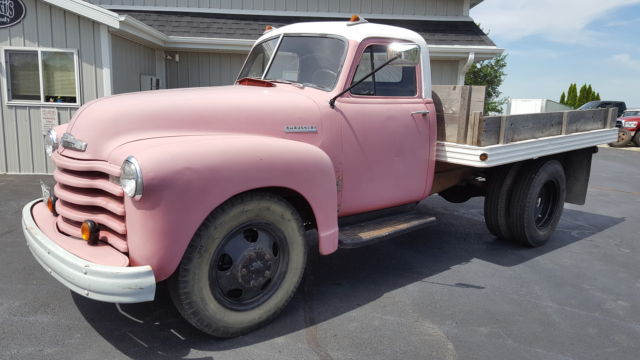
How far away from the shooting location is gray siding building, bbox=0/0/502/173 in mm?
8117

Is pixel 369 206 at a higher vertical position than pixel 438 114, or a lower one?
lower

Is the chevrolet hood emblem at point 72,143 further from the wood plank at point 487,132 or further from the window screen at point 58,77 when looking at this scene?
the window screen at point 58,77

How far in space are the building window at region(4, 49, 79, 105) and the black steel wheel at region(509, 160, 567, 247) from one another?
23.9ft

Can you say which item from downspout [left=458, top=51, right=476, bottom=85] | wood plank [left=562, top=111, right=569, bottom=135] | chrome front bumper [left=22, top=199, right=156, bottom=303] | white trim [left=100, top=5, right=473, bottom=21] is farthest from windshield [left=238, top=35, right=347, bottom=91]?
white trim [left=100, top=5, right=473, bottom=21]

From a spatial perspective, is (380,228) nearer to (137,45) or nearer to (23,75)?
(23,75)

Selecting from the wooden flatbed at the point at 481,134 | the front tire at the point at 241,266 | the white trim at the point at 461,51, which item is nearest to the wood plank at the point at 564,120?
the wooden flatbed at the point at 481,134

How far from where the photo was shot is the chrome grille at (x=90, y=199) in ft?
8.86

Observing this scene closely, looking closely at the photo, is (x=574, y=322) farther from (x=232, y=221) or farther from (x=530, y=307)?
(x=232, y=221)

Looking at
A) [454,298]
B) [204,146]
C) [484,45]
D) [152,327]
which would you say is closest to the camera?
[204,146]

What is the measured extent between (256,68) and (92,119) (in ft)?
6.01

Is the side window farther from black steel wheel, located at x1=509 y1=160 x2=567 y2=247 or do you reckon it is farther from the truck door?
black steel wheel, located at x1=509 y1=160 x2=567 y2=247

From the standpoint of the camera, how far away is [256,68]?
4.52 metres

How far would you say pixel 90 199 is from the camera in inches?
112

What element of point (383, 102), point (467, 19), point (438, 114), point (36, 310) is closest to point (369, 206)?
point (383, 102)
